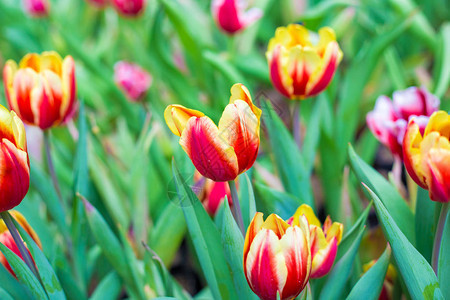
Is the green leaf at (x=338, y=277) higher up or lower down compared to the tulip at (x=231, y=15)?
lower down

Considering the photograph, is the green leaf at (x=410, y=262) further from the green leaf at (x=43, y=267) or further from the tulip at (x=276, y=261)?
the green leaf at (x=43, y=267)

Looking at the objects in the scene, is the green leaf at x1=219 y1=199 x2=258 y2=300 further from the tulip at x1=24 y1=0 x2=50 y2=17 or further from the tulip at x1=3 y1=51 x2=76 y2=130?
the tulip at x1=24 y1=0 x2=50 y2=17

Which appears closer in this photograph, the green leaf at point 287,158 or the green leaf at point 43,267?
the green leaf at point 43,267

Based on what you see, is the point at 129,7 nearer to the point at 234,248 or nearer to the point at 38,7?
the point at 38,7

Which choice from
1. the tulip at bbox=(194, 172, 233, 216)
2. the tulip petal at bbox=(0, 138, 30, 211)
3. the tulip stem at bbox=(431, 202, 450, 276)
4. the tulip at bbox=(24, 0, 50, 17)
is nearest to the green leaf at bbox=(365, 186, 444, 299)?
the tulip stem at bbox=(431, 202, 450, 276)

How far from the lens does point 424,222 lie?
0.68 m

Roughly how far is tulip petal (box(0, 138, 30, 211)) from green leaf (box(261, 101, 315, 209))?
349 mm

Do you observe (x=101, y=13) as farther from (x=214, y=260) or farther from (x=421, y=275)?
(x=421, y=275)

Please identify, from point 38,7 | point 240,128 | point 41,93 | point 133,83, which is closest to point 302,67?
point 240,128

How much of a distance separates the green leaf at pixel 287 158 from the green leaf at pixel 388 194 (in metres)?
0.13

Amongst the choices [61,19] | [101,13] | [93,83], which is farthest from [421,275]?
[101,13]

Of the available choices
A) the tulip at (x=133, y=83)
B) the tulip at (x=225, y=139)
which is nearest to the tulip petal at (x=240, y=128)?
the tulip at (x=225, y=139)

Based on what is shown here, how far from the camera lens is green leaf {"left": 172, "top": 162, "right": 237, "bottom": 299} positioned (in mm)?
616

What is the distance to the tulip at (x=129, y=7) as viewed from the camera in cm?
132
